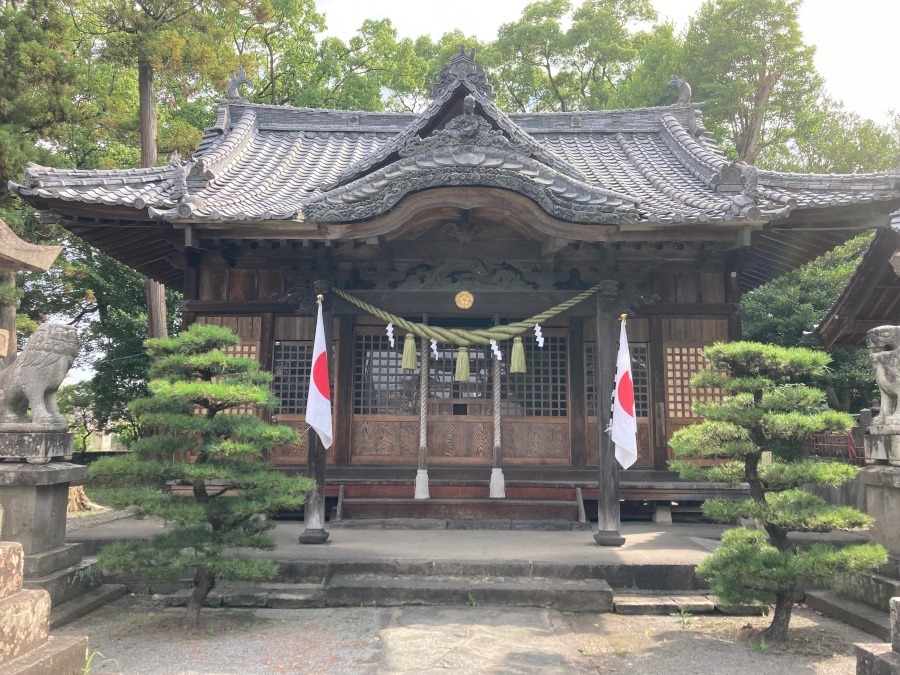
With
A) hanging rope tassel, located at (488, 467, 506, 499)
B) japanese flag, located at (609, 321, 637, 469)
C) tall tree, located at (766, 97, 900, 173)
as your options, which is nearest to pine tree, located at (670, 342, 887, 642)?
japanese flag, located at (609, 321, 637, 469)

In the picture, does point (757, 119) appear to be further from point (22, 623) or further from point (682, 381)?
point (22, 623)

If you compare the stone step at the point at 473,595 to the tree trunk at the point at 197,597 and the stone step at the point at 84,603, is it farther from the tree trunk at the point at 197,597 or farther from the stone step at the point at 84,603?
the stone step at the point at 84,603

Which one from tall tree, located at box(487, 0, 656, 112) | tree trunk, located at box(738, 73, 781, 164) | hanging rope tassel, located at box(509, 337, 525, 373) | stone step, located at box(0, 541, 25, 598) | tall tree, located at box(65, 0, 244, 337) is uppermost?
tall tree, located at box(487, 0, 656, 112)

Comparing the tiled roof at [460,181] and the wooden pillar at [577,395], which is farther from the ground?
the tiled roof at [460,181]

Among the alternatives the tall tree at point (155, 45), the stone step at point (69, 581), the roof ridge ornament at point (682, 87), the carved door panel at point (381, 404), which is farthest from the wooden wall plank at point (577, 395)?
the tall tree at point (155, 45)

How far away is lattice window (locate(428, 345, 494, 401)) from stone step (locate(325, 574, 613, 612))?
401cm

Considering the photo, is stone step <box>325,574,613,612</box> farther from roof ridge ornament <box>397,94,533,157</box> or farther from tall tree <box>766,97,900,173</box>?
tall tree <box>766,97,900,173</box>

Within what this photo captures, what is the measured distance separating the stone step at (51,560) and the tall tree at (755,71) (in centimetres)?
2770

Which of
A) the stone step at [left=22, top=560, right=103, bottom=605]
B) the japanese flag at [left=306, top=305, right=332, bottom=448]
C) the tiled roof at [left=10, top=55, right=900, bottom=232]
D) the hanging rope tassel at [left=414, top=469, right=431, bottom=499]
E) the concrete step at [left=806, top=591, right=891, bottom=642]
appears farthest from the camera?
the hanging rope tassel at [left=414, top=469, right=431, bottom=499]

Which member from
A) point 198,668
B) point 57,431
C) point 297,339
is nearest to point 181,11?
point 297,339

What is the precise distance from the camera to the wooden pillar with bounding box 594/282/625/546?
8594 mm

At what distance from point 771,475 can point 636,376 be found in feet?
15.6

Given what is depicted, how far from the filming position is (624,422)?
853 centimetres

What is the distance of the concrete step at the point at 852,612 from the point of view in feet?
19.2
